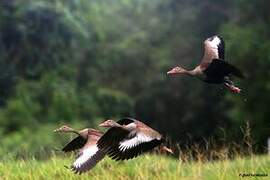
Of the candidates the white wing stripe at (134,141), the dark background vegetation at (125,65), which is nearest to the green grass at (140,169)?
the white wing stripe at (134,141)

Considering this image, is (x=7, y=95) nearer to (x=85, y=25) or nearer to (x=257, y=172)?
(x=85, y=25)

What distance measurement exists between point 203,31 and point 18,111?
897 centimetres

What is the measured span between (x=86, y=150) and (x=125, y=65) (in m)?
24.8

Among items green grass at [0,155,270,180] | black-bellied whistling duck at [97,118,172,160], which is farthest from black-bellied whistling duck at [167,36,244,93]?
green grass at [0,155,270,180]

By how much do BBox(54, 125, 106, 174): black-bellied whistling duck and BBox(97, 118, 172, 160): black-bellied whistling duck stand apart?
0.15 m

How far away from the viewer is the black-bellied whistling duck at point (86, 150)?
7211mm

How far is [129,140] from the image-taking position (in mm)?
7156

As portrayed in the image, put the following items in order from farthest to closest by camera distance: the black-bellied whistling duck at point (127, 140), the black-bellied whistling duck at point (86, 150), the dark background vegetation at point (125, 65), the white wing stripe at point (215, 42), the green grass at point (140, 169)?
1. the dark background vegetation at point (125, 65)
2. the white wing stripe at point (215, 42)
3. the green grass at point (140, 169)
4. the black-bellied whistling duck at point (86, 150)
5. the black-bellied whistling duck at point (127, 140)

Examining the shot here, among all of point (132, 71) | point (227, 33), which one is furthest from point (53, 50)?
point (132, 71)

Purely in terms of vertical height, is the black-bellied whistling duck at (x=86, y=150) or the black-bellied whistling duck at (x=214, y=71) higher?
the black-bellied whistling duck at (x=214, y=71)

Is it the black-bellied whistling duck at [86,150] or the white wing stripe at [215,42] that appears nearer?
the black-bellied whistling duck at [86,150]

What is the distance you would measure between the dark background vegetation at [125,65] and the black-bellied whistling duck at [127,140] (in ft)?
38.1

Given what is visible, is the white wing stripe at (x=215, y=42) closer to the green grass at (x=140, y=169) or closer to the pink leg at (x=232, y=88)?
the pink leg at (x=232, y=88)

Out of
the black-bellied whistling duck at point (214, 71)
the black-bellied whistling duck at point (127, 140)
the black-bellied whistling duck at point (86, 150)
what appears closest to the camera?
the black-bellied whistling duck at point (127, 140)
